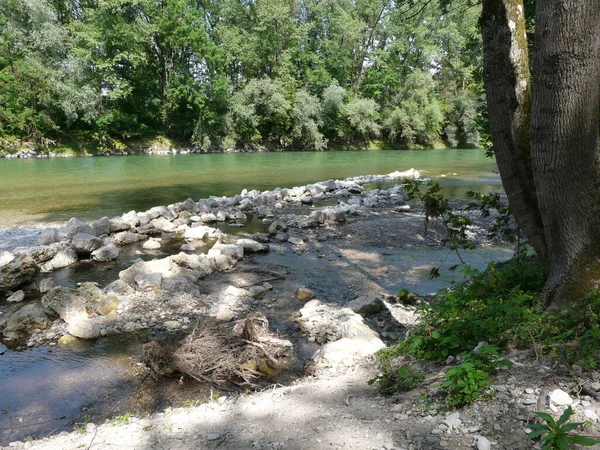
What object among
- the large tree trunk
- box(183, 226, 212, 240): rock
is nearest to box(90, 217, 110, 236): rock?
box(183, 226, 212, 240): rock

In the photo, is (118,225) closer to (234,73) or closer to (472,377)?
(472,377)

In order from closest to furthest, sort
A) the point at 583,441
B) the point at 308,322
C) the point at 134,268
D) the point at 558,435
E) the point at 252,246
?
the point at 583,441 → the point at 558,435 → the point at 308,322 → the point at 134,268 → the point at 252,246

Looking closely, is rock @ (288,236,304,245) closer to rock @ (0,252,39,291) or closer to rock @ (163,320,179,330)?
rock @ (163,320,179,330)

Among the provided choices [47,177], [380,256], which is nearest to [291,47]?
[47,177]

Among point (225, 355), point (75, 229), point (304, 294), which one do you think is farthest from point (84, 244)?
point (225, 355)

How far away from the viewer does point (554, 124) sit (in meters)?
3.05

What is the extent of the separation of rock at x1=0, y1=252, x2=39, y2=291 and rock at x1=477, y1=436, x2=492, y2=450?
6781 mm

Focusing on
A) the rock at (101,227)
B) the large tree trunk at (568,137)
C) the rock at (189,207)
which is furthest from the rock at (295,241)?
the large tree trunk at (568,137)

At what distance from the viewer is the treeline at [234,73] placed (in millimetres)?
36062

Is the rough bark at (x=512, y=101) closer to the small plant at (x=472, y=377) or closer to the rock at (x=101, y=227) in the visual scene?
the small plant at (x=472, y=377)

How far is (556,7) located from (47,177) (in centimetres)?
2151

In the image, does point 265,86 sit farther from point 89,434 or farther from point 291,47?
point 89,434

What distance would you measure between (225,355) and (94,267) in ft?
15.1

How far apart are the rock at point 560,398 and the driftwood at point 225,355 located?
2.54 metres
